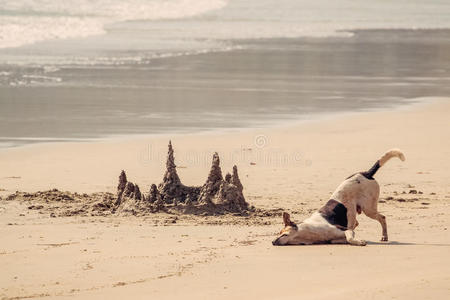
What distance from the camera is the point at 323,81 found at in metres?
27.0

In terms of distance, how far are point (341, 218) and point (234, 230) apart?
1349mm

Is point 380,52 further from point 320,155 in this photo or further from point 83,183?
point 83,183

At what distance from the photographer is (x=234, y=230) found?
11273 millimetres

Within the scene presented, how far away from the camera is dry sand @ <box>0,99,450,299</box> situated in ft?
28.9

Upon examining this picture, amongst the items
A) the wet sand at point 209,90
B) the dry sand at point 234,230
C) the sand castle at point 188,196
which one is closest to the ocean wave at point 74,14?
the wet sand at point 209,90

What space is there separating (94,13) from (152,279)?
46.2 meters

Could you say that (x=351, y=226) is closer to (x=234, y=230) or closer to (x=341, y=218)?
(x=341, y=218)

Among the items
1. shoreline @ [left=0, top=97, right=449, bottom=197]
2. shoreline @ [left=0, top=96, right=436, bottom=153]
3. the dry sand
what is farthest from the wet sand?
the dry sand

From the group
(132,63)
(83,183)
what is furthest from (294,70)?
(83,183)

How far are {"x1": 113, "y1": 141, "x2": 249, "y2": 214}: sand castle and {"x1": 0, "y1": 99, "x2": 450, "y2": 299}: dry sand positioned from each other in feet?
0.86

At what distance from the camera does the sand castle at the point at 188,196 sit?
12.1 metres

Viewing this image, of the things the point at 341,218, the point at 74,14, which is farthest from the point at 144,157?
the point at 74,14

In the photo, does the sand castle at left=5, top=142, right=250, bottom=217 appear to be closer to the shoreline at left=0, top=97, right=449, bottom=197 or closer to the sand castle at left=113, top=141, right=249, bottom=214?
the sand castle at left=113, top=141, right=249, bottom=214

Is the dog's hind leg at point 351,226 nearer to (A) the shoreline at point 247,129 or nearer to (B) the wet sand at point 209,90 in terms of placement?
(A) the shoreline at point 247,129
